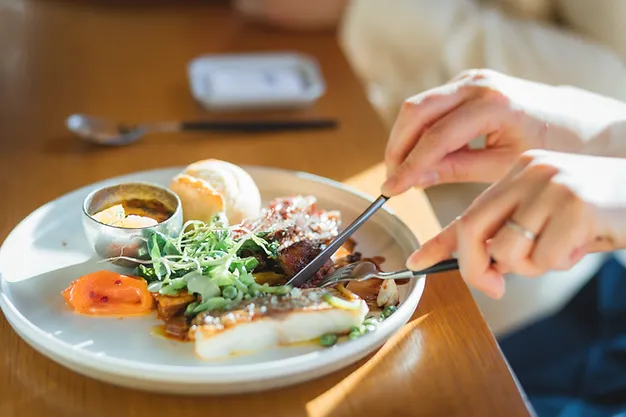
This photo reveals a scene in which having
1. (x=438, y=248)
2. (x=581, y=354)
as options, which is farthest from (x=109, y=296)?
(x=581, y=354)

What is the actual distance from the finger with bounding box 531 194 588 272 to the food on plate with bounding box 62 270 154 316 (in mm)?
517

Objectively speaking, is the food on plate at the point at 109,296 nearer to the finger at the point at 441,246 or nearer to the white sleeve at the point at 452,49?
the finger at the point at 441,246

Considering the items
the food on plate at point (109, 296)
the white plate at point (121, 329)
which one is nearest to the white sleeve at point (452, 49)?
the white plate at point (121, 329)

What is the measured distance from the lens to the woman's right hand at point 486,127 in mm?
1141

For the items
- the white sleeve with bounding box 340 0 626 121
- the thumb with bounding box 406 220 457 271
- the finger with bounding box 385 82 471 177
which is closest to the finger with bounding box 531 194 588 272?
the thumb with bounding box 406 220 457 271

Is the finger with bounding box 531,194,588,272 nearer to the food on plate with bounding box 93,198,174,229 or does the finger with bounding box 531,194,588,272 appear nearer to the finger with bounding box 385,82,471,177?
the finger with bounding box 385,82,471,177

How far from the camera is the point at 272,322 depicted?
900mm

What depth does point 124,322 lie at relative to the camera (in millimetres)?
952

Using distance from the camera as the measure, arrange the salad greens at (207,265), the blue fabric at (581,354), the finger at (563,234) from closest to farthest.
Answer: the finger at (563,234) → the salad greens at (207,265) → the blue fabric at (581,354)

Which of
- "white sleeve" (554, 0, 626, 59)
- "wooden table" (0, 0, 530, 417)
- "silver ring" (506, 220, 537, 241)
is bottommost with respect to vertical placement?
"wooden table" (0, 0, 530, 417)

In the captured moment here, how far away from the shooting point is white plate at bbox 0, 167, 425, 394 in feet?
2.72

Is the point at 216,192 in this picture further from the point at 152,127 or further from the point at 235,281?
the point at 152,127

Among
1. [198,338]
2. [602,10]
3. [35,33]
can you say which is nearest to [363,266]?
[198,338]

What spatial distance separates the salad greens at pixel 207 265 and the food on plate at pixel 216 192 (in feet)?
0.14
